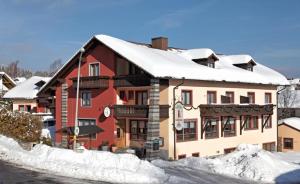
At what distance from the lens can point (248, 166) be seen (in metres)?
29.4

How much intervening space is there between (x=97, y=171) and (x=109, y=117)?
536 inches

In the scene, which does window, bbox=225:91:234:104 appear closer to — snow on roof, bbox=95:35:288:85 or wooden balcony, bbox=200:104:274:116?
wooden balcony, bbox=200:104:274:116

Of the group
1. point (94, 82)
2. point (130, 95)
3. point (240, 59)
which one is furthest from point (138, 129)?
point (240, 59)

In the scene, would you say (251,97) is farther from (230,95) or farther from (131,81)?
(131,81)

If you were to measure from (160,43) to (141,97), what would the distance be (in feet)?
21.9

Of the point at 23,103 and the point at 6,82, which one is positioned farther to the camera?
the point at 6,82

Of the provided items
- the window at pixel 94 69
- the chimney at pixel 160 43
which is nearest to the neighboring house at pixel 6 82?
the window at pixel 94 69

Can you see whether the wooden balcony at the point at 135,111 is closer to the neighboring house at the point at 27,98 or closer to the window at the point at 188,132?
the window at the point at 188,132

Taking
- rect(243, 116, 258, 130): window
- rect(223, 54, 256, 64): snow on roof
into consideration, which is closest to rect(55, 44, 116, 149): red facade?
rect(243, 116, 258, 130): window

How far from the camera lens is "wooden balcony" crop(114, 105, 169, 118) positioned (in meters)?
32.9

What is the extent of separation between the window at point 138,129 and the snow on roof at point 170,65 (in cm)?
506

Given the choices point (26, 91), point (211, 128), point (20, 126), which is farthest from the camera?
point (26, 91)

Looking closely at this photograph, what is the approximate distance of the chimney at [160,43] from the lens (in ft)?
131

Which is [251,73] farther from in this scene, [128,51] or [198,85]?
[128,51]
